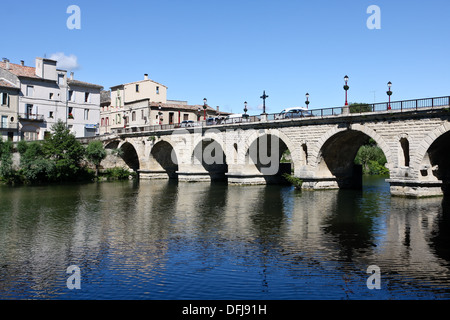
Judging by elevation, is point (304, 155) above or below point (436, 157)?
above

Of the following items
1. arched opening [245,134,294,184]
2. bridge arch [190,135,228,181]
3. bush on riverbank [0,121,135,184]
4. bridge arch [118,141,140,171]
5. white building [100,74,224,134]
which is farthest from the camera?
white building [100,74,224,134]

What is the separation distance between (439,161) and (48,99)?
168ft

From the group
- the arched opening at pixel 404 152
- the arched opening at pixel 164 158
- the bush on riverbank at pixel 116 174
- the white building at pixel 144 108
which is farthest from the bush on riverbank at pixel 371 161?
the arched opening at pixel 404 152

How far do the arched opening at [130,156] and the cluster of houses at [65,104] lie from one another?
2.65 meters

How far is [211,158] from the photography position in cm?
5528

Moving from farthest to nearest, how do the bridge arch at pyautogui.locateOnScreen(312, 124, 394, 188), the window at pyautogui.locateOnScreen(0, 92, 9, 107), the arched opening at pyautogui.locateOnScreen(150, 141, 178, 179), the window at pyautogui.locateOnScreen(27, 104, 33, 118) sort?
the window at pyautogui.locateOnScreen(27, 104, 33, 118) < the arched opening at pyautogui.locateOnScreen(150, 141, 178, 179) < the window at pyautogui.locateOnScreen(0, 92, 9, 107) < the bridge arch at pyautogui.locateOnScreen(312, 124, 394, 188)

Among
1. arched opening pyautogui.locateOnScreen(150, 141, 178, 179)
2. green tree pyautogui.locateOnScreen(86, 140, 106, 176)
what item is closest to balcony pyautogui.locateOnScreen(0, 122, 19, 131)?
green tree pyautogui.locateOnScreen(86, 140, 106, 176)

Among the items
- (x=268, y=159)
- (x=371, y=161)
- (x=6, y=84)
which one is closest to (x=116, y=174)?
(x=6, y=84)

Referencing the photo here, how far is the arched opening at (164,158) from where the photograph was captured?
195 feet

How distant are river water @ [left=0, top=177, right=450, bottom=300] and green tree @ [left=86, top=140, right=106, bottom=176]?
84.3ft

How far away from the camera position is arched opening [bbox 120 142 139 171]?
209 ft

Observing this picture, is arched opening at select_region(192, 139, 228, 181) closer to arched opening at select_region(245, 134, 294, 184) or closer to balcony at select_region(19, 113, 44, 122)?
arched opening at select_region(245, 134, 294, 184)

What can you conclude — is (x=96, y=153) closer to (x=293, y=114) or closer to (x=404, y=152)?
(x=293, y=114)

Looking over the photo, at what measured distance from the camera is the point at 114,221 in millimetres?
23828
